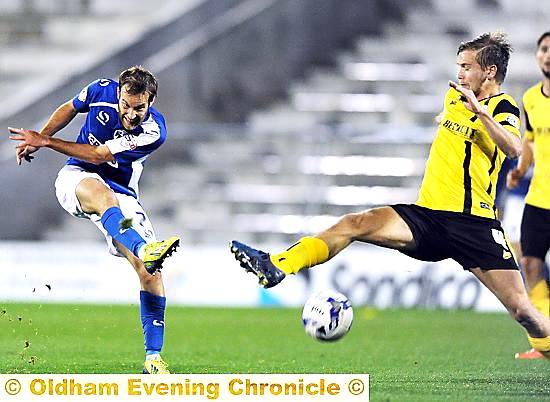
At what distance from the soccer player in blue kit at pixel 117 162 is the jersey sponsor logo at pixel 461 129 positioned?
1.72 m

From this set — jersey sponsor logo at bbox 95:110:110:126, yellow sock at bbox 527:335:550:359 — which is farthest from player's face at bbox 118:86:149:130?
yellow sock at bbox 527:335:550:359

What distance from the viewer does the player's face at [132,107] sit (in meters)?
6.85

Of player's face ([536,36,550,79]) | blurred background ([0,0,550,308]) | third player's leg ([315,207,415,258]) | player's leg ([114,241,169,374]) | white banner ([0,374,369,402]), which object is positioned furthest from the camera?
blurred background ([0,0,550,308])

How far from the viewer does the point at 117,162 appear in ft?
23.9

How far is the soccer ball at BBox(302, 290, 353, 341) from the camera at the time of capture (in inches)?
252

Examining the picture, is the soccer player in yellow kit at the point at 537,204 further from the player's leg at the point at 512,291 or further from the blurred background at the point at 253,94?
the blurred background at the point at 253,94

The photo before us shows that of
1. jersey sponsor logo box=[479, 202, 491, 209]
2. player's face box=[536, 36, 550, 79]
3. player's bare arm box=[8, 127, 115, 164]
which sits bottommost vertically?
jersey sponsor logo box=[479, 202, 491, 209]

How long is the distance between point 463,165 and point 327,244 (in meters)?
1.01

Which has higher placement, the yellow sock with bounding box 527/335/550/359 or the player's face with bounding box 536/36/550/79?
the player's face with bounding box 536/36/550/79

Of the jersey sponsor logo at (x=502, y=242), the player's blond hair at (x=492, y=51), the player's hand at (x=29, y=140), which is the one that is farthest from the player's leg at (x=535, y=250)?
the player's hand at (x=29, y=140)

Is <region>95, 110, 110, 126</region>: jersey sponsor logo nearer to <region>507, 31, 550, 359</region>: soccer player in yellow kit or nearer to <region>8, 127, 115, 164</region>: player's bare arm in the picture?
<region>8, 127, 115, 164</region>: player's bare arm

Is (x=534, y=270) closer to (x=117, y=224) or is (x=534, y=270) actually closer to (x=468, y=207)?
(x=468, y=207)

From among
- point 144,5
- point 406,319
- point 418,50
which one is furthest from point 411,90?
point 406,319

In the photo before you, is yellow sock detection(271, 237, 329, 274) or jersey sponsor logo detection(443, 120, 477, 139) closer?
yellow sock detection(271, 237, 329, 274)
